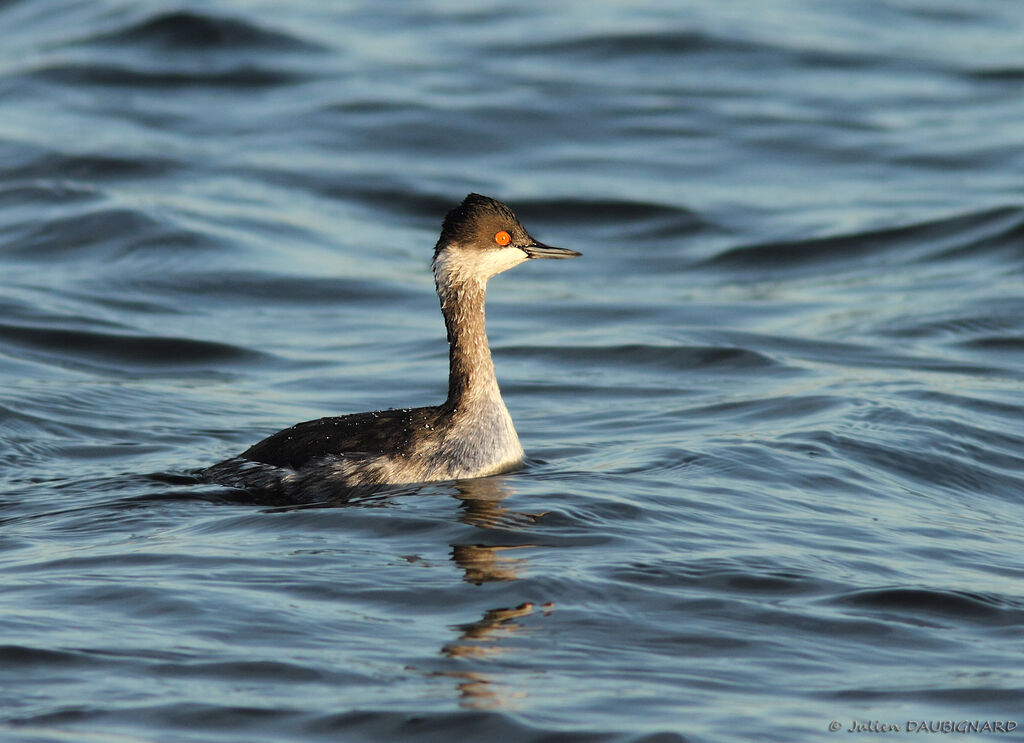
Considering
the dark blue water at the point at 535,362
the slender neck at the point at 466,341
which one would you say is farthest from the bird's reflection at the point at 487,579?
the slender neck at the point at 466,341

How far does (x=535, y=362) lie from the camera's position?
13.6m

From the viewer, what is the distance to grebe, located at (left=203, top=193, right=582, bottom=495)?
9.09 metres

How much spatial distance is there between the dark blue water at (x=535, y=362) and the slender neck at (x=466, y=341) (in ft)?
1.92

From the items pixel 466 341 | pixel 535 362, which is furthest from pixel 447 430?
pixel 535 362

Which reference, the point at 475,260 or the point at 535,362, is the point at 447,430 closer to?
the point at 475,260

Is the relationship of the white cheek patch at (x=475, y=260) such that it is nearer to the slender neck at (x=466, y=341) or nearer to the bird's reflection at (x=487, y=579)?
the slender neck at (x=466, y=341)

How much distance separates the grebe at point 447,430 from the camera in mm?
9094

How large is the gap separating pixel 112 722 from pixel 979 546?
487 cm

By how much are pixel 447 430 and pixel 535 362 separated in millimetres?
4352

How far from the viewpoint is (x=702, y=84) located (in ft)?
78.8

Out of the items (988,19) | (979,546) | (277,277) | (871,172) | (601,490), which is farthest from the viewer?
(988,19)

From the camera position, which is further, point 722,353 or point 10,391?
point 722,353

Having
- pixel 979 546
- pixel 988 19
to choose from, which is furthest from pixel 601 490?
pixel 988 19

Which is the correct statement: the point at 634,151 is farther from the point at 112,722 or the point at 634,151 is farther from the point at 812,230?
the point at 112,722
